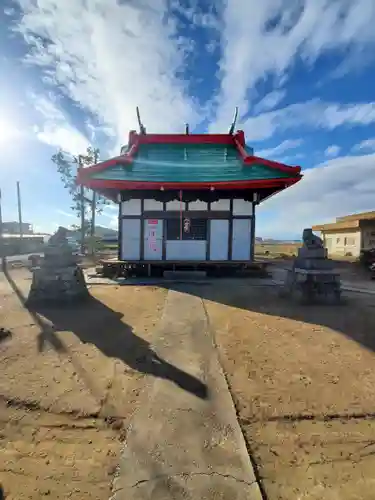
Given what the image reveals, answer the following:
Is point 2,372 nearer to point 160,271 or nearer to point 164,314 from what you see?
point 164,314

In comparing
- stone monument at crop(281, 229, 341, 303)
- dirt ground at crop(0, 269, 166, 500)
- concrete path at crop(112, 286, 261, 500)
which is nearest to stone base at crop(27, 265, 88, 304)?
dirt ground at crop(0, 269, 166, 500)

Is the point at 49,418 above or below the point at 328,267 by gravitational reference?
below

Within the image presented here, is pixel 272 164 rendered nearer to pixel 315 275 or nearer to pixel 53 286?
pixel 315 275

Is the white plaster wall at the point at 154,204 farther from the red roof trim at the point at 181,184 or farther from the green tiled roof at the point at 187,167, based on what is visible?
the red roof trim at the point at 181,184

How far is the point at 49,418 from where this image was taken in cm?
265

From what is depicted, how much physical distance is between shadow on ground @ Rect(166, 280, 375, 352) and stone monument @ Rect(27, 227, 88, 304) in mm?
3364

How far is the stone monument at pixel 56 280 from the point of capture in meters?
7.24

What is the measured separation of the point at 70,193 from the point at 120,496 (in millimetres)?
24246

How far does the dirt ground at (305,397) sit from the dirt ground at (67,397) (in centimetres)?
121

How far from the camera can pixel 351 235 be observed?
2142cm

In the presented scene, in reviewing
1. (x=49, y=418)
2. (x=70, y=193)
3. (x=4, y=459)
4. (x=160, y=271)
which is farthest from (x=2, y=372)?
(x=70, y=193)

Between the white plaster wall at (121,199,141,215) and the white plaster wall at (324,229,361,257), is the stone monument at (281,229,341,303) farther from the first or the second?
the white plaster wall at (324,229,361,257)

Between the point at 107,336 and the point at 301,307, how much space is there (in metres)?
4.88

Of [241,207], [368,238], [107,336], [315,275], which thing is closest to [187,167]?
[241,207]
